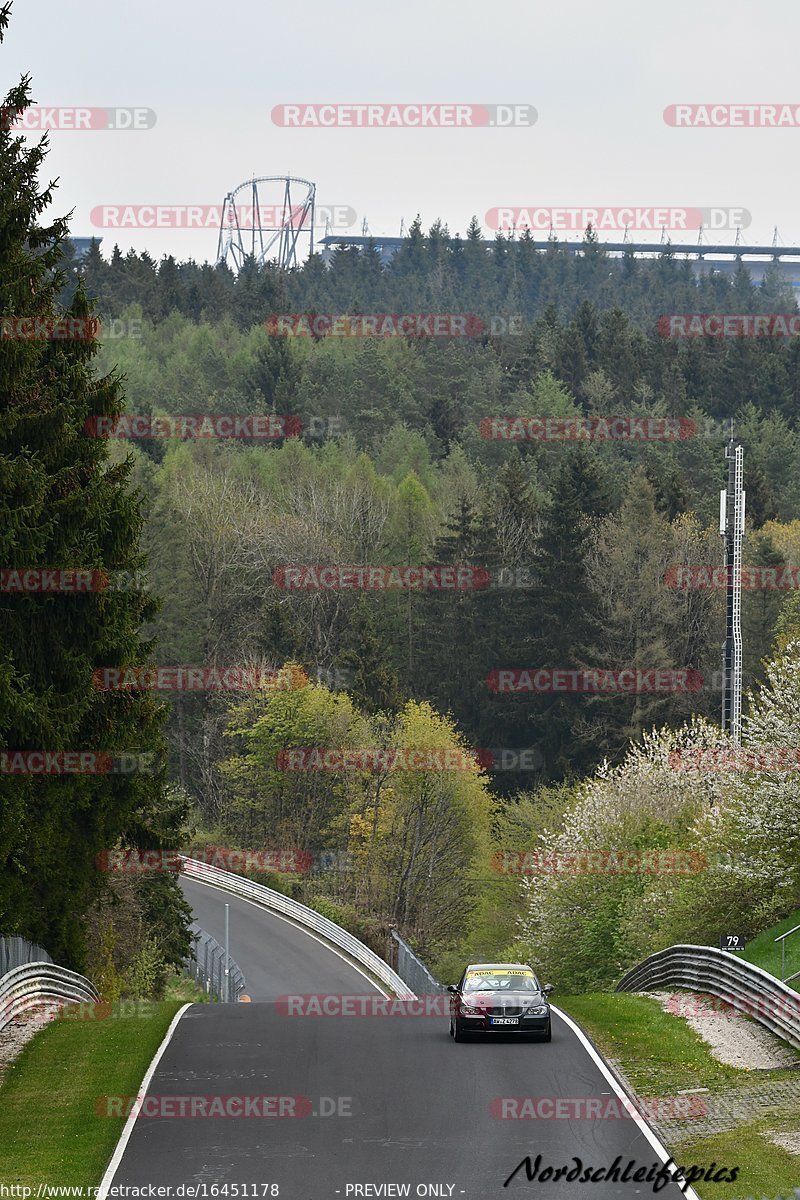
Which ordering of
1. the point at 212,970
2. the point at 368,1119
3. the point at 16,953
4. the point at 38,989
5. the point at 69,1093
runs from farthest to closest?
the point at 212,970, the point at 38,989, the point at 16,953, the point at 69,1093, the point at 368,1119

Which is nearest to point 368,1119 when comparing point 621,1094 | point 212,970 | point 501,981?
point 621,1094

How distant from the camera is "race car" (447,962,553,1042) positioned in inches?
939

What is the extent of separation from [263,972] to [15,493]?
40.0 metres

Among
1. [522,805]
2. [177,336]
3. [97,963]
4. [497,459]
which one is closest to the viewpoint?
[97,963]

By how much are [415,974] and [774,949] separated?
21902 mm

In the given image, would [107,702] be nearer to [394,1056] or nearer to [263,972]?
[394,1056]

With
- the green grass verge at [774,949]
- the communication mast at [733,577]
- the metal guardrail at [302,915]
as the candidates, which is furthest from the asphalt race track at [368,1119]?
the metal guardrail at [302,915]

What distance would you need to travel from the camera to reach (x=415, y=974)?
52406 mm

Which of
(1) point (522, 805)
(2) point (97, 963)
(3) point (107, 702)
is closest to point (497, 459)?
(1) point (522, 805)

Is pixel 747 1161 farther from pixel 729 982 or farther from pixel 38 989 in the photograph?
pixel 38 989

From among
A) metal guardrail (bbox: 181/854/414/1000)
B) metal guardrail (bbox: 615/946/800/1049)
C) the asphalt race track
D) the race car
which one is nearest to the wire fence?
the asphalt race track

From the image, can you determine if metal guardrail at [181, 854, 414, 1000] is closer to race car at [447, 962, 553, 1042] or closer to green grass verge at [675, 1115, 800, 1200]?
race car at [447, 962, 553, 1042]

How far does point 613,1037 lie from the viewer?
25.0 m

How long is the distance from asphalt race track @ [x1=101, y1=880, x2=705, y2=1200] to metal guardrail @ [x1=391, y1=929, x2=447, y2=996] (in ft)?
71.9
